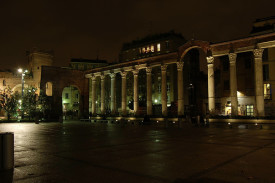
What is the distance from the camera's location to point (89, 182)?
20.2 feet

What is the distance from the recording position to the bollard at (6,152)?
7.59 meters

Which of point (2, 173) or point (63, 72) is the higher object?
point (63, 72)

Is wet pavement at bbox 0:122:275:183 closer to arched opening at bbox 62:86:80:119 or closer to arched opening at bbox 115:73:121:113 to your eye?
arched opening at bbox 115:73:121:113

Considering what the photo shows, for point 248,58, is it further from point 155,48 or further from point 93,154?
point 93,154

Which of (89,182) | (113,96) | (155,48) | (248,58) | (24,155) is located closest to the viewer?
(89,182)

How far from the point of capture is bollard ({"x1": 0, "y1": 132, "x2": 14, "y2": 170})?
759 cm

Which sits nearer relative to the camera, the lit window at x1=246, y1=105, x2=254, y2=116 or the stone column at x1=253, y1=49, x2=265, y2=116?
the stone column at x1=253, y1=49, x2=265, y2=116

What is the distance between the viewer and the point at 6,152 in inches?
303

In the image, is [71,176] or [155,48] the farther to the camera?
[155,48]

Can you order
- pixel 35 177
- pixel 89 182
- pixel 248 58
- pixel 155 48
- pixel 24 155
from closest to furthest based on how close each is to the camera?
pixel 89 182 → pixel 35 177 → pixel 24 155 → pixel 248 58 → pixel 155 48

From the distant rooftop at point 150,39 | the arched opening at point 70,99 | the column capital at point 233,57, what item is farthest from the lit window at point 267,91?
the arched opening at point 70,99

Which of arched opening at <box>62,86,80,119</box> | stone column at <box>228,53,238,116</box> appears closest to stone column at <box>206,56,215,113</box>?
stone column at <box>228,53,238,116</box>

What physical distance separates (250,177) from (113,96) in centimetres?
4075

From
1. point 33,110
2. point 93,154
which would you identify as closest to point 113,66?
point 33,110
